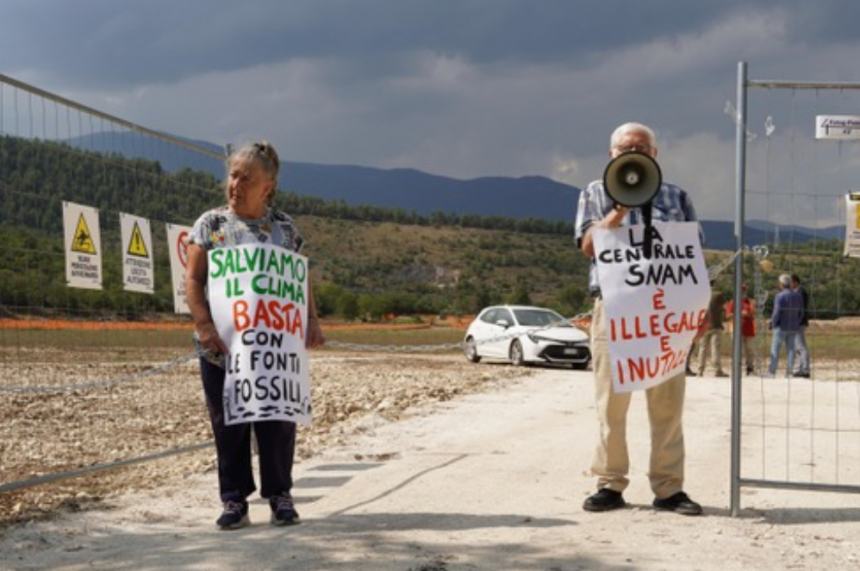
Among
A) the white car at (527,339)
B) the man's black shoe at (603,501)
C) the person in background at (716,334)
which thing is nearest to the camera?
the man's black shoe at (603,501)

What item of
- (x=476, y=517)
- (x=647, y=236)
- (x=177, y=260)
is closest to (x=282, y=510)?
(x=476, y=517)

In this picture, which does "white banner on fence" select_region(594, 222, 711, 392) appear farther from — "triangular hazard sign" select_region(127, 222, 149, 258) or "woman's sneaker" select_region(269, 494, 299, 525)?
"triangular hazard sign" select_region(127, 222, 149, 258)

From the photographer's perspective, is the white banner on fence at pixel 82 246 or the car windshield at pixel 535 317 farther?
the car windshield at pixel 535 317

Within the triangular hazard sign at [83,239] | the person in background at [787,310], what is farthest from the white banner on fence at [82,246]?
the person in background at [787,310]

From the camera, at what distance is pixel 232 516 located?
639cm

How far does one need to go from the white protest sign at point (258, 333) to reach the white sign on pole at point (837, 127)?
3.36 meters

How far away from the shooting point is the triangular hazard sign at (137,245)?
8.36 meters

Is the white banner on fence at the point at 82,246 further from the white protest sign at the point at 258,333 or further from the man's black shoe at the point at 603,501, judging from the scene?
the man's black shoe at the point at 603,501

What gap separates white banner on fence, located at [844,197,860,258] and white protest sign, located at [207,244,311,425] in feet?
11.3

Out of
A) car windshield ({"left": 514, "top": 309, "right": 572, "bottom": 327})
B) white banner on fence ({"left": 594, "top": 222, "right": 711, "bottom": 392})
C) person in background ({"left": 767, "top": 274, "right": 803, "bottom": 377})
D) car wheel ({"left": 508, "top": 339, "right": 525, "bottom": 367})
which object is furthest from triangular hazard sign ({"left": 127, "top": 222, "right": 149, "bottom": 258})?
car windshield ({"left": 514, "top": 309, "right": 572, "bottom": 327})

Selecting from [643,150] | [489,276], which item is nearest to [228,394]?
[643,150]

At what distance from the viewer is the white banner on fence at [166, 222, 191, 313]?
9023mm

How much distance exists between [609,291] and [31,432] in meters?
7.06

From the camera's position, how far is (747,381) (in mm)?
19828
